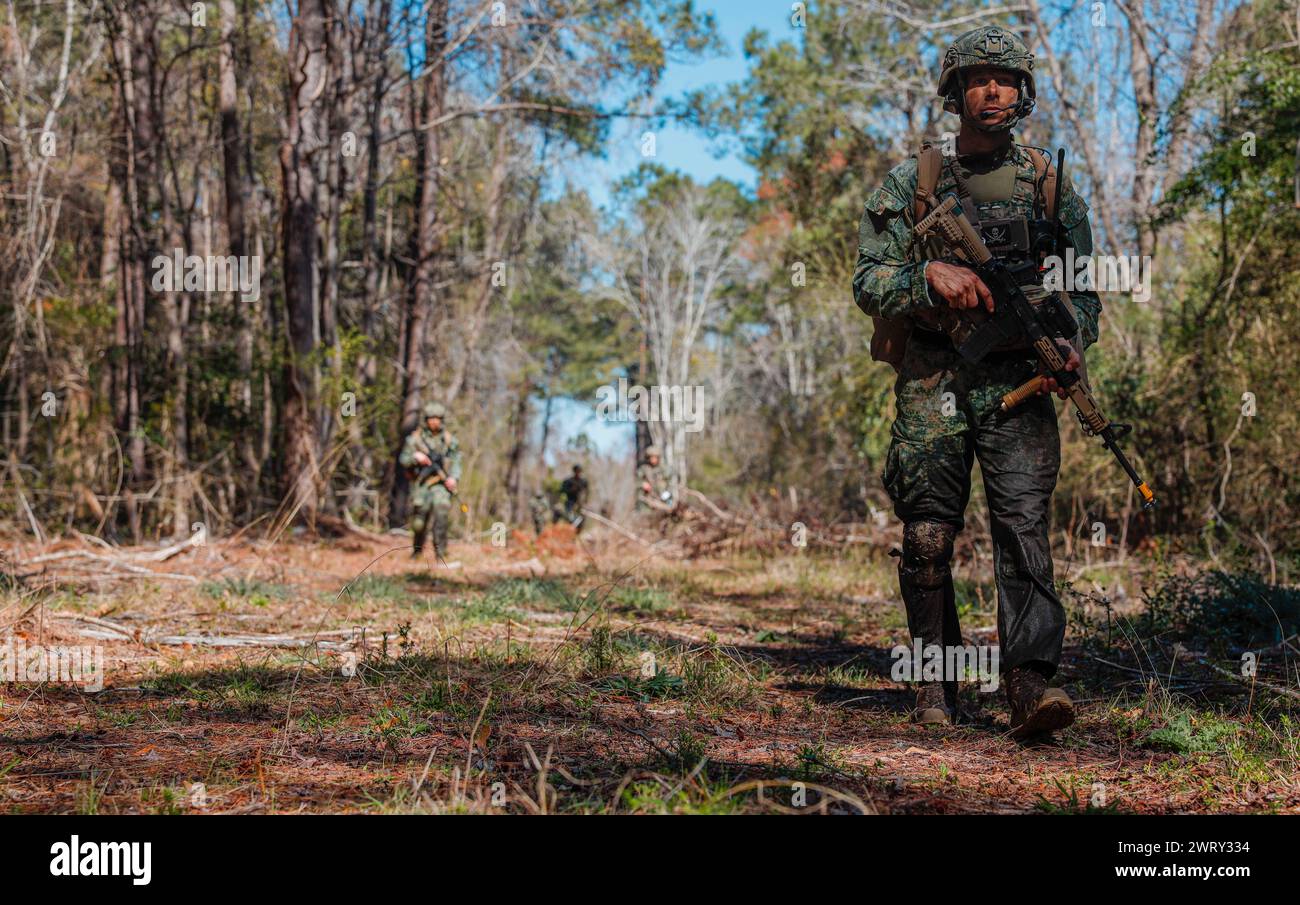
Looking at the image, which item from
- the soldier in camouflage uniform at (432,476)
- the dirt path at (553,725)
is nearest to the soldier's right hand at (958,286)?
the dirt path at (553,725)

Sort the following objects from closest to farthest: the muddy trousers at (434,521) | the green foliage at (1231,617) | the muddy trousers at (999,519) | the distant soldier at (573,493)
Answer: the muddy trousers at (999,519)
the green foliage at (1231,617)
the muddy trousers at (434,521)
the distant soldier at (573,493)

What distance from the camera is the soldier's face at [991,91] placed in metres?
3.71

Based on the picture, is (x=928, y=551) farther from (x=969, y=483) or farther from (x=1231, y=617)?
(x=1231, y=617)

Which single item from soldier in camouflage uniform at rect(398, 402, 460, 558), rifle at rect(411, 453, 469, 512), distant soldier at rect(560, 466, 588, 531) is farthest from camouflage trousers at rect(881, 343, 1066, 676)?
distant soldier at rect(560, 466, 588, 531)

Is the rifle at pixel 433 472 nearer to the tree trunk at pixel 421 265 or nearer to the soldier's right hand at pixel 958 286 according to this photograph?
the tree trunk at pixel 421 265

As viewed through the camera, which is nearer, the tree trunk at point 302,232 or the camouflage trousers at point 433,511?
the tree trunk at point 302,232

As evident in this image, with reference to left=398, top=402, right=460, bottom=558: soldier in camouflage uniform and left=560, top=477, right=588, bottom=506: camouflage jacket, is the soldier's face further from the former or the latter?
left=560, top=477, right=588, bottom=506: camouflage jacket

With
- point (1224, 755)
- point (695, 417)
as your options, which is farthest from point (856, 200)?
point (1224, 755)

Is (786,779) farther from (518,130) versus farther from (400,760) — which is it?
(518,130)

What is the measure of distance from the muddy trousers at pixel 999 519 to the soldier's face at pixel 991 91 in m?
0.96

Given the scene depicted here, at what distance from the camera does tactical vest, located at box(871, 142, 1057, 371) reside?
3725 millimetres

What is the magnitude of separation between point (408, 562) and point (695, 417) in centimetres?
2292
